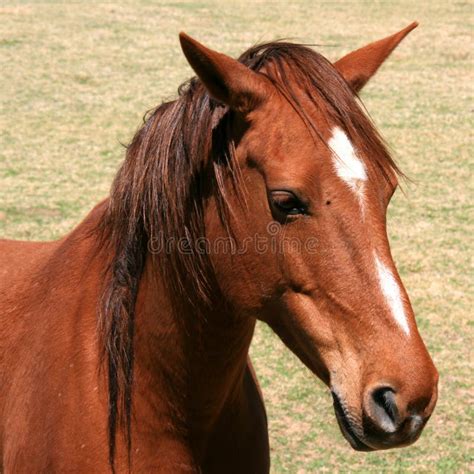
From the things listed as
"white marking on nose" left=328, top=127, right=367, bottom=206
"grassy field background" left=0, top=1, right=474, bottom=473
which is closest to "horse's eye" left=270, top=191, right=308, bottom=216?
"white marking on nose" left=328, top=127, right=367, bottom=206

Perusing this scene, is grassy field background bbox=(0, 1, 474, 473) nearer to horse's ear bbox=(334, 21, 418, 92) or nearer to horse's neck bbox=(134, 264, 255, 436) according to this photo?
horse's ear bbox=(334, 21, 418, 92)

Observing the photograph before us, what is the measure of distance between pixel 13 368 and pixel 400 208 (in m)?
5.62

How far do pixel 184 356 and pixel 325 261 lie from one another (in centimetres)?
58

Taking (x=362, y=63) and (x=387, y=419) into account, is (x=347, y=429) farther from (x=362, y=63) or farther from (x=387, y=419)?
(x=362, y=63)

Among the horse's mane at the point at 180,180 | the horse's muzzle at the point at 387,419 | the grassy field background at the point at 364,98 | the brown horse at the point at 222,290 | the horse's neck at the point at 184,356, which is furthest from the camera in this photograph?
the grassy field background at the point at 364,98

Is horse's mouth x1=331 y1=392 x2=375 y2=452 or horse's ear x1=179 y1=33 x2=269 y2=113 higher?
horse's ear x1=179 y1=33 x2=269 y2=113

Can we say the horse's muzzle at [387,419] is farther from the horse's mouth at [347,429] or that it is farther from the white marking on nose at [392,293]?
the white marking on nose at [392,293]

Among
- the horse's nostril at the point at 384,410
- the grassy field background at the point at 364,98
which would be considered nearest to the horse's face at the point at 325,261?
the horse's nostril at the point at 384,410

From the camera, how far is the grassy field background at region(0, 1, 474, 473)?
4930 mm

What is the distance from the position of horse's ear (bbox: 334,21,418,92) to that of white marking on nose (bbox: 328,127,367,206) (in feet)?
1.09

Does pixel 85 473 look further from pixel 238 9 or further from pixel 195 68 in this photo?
pixel 238 9

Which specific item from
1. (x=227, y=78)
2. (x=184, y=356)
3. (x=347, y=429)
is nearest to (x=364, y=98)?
(x=184, y=356)

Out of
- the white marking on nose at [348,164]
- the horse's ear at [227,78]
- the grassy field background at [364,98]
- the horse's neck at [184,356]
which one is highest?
the horse's ear at [227,78]

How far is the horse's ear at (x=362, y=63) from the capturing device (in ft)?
8.30
